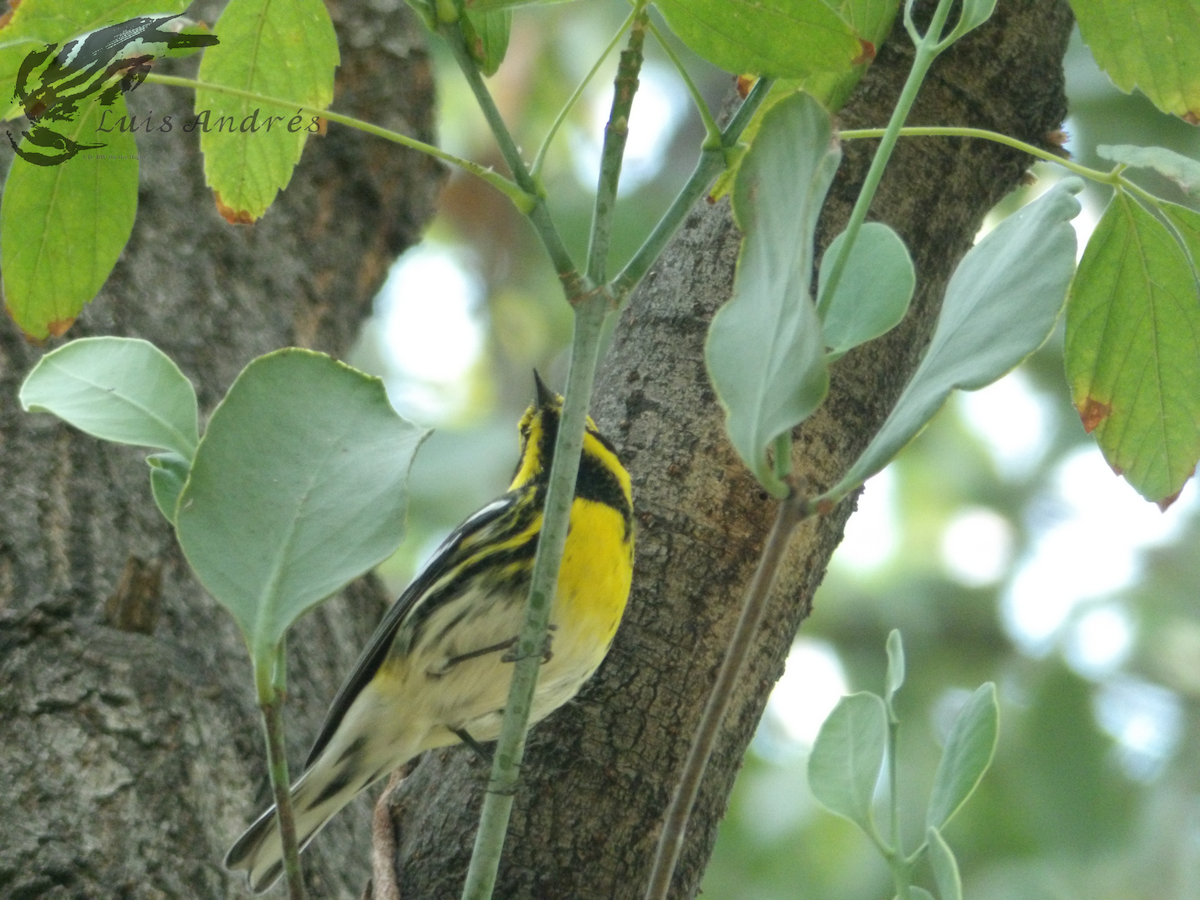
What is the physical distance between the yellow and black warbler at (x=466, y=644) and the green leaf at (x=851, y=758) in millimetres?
467

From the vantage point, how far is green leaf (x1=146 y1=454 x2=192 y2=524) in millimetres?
861

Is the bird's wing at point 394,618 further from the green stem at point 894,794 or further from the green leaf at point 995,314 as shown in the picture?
the green leaf at point 995,314

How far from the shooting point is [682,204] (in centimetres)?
86

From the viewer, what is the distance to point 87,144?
1.05m

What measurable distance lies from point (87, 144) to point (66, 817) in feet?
2.59

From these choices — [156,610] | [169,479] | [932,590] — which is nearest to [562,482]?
[169,479]

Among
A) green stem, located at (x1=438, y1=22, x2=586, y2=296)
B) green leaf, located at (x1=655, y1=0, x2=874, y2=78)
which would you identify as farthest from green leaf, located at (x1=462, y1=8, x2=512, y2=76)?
green leaf, located at (x1=655, y1=0, x2=874, y2=78)

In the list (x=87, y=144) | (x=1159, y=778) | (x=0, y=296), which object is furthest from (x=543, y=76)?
(x=87, y=144)

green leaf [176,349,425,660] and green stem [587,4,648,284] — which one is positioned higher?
green stem [587,4,648,284]

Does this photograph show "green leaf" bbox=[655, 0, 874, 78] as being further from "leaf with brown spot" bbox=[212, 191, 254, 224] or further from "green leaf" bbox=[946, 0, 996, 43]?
"leaf with brown spot" bbox=[212, 191, 254, 224]

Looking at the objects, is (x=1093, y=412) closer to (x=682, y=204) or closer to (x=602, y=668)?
(x=682, y=204)

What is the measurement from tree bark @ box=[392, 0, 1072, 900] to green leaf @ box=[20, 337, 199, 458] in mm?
655

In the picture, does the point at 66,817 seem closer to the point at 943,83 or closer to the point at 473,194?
the point at 943,83

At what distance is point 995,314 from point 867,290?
0.08 metres
